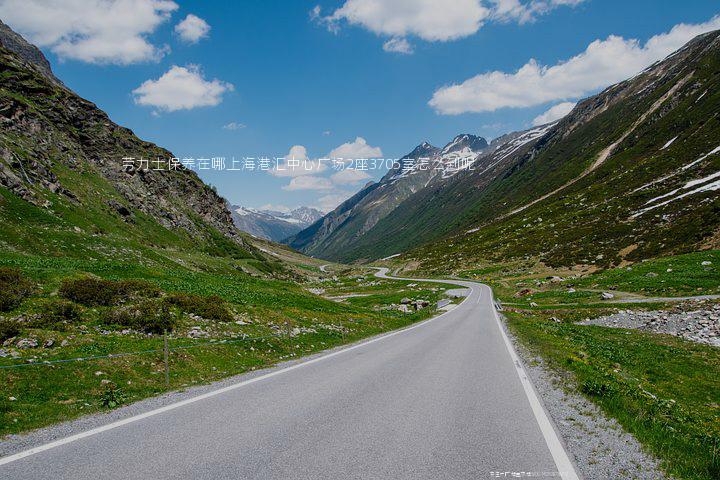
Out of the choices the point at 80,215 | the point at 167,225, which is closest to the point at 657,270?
the point at 80,215

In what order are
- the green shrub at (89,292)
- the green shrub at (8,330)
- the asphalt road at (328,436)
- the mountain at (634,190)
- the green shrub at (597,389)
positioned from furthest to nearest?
the mountain at (634,190) < the green shrub at (89,292) < the green shrub at (8,330) < the green shrub at (597,389) < the asphalt road at (328,436)

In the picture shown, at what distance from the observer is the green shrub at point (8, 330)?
1191cm

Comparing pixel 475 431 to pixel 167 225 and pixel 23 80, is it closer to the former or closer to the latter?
pixel 167 225

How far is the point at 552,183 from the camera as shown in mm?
Answer: 167500

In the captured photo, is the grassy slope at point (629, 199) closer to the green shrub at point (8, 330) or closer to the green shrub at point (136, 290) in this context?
the green shrub at point (136, 290)

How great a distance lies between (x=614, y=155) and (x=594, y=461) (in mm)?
169660

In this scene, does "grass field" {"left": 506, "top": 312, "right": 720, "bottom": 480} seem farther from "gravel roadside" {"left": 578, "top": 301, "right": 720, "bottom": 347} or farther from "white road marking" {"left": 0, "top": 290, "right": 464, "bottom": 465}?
"white road marking" {"left": 0, "top": 290, "right": 464, "bottom": 465}

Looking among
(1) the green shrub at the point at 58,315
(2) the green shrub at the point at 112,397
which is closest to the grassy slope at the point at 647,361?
(2) the green shrub at the point at 112,397

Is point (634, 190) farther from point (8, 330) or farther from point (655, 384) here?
point (8, 330)

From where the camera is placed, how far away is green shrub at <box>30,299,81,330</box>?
45.0 ft

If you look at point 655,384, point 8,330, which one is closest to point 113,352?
point 8,330

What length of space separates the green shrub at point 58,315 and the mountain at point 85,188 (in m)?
28.8

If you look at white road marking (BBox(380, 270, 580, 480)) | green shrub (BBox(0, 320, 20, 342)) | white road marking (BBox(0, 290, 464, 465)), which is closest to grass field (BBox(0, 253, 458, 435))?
green shrub (BBox(0, 320, 20, 342))

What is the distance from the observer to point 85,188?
67500 millimetres
